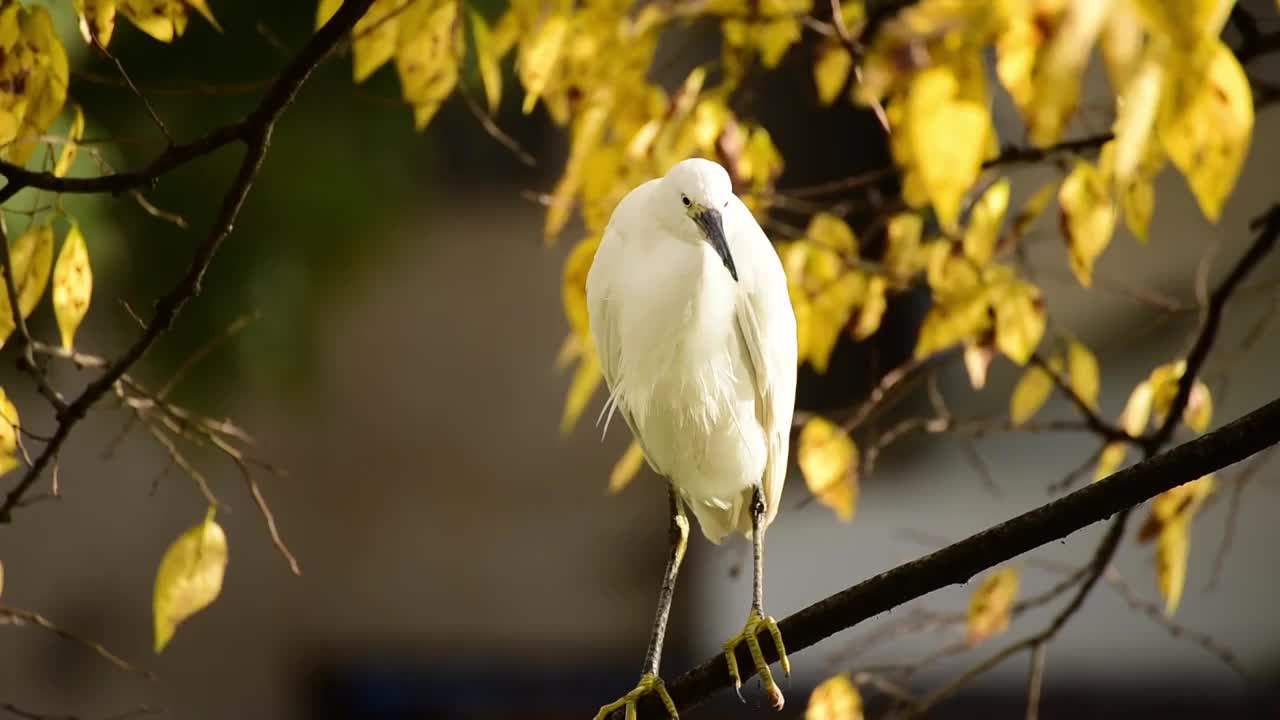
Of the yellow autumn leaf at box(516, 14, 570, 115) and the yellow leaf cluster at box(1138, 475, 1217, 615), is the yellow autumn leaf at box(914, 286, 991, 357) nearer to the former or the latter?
the yellow leaf cluster at box(1138, 475, 1217, 615)

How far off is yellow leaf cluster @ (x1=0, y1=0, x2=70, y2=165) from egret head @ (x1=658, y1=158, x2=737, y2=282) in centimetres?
36

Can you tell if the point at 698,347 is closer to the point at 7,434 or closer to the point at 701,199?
the point at 701,199

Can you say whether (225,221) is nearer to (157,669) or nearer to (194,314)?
(194,314)

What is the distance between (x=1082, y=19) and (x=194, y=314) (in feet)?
7.63

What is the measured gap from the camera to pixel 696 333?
91cm

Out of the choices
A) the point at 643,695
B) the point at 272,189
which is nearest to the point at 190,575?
the point at 643,695

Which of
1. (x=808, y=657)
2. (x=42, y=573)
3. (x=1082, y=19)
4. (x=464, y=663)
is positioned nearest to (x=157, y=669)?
(x=42, y=573)

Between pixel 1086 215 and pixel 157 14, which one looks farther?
pixel 1086 215

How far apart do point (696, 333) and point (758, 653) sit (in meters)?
0.22

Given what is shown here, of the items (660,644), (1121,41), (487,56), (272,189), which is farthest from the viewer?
(272,189)

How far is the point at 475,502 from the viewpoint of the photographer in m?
2.82

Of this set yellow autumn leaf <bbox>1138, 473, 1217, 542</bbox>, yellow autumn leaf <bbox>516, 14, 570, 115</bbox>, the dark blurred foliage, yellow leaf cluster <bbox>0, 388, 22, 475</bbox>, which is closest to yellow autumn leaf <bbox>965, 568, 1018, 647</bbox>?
yellow autumn leaf <bbox>1138, 473, 1217, 542</bbox>

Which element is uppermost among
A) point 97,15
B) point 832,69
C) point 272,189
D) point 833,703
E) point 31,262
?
point 272,189

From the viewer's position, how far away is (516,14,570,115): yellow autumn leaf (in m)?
1.00
